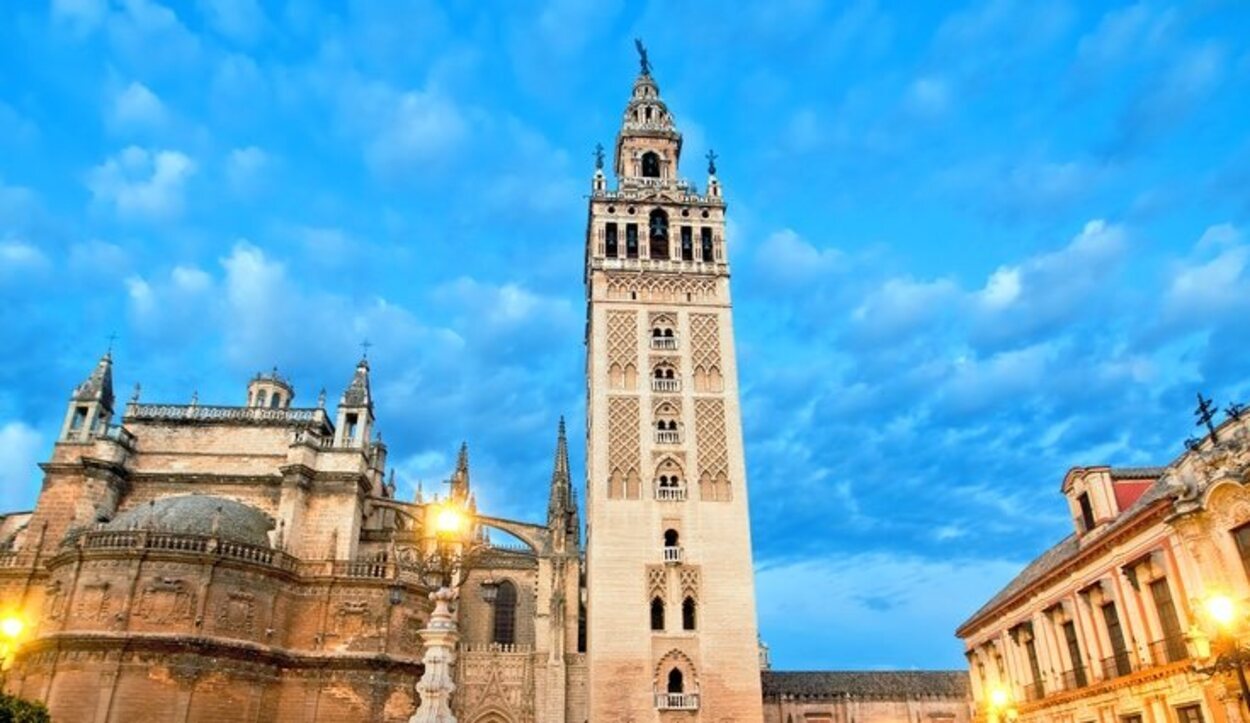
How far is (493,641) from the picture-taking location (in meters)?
41.6

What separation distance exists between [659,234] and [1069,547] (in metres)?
25.7

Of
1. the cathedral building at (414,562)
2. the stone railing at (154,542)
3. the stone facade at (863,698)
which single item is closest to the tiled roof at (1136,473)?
the cathedral building at (414,562)

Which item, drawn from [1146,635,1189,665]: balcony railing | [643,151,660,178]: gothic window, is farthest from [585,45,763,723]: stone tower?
[1146,635,1189,665]: balcony railing

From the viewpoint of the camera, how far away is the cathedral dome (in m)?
35.1

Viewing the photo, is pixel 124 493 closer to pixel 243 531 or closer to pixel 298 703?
pixel 243 531

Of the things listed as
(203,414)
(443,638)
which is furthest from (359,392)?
(443,638)

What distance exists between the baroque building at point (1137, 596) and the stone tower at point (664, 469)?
11.8 m

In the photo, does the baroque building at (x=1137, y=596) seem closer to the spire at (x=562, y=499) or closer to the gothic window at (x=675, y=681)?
the gothic window at (x=675, y=681)

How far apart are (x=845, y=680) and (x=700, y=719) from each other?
50.3 ft

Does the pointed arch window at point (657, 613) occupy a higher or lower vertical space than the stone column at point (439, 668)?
higher

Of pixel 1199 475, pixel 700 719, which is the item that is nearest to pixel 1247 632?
pixel 1199 475

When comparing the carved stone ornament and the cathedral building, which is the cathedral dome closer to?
the cathedral building

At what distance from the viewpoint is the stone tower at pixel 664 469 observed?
117 feet

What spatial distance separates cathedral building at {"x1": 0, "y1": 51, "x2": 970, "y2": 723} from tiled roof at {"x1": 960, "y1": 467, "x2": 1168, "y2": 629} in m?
10.6
